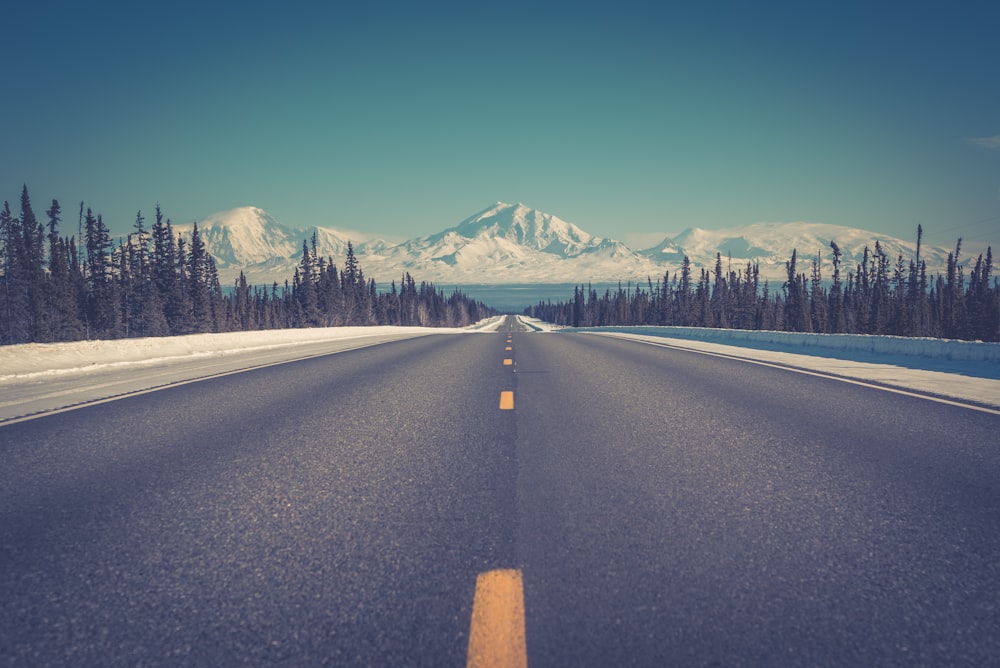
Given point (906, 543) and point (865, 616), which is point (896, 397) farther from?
point (865, 616)

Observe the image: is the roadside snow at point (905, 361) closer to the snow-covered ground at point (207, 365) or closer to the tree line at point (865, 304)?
the snow-covered ground at point (207, 365)

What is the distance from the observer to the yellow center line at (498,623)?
6.97 ft

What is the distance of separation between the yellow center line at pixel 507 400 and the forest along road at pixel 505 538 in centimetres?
89

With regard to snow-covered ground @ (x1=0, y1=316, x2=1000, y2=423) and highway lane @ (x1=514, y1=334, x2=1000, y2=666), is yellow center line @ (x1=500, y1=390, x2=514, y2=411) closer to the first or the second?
highway lane @ (x1=514, y1=334, x2=1000, y2=666)

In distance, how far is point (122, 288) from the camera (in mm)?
92750

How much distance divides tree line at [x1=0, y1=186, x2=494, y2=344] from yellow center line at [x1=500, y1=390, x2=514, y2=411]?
86271 mm

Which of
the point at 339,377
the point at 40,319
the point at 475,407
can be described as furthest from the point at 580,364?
the point at 40,319

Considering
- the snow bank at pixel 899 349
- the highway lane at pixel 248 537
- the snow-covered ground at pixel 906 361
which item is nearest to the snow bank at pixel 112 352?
the highway lane at pixel 248 537

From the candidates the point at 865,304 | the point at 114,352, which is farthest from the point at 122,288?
the point at 865,304

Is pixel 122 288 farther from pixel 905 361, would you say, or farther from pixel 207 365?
pixel 905 361

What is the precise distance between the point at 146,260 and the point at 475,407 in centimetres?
10135

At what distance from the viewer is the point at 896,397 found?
328 inches

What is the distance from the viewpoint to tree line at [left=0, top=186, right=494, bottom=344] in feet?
260

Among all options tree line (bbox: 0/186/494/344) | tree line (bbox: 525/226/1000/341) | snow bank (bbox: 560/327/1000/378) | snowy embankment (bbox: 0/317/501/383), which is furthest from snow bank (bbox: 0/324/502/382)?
tree line (bbox: 525/226/1000/341)
